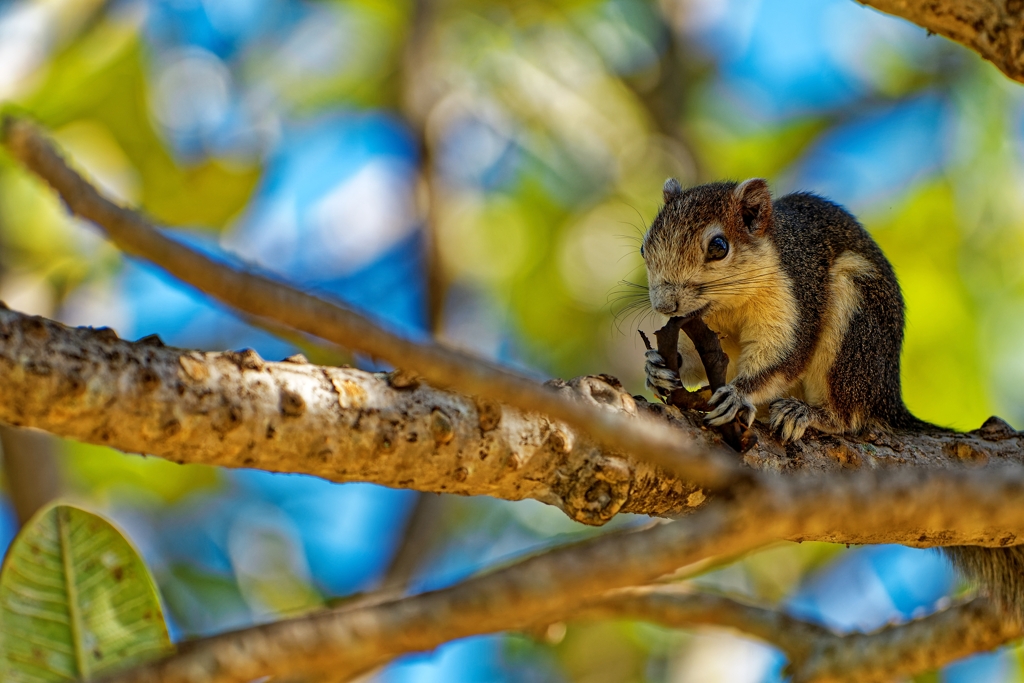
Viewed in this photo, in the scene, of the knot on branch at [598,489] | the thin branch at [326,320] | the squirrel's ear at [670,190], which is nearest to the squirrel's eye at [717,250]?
the squirrel's ear at [670,190]

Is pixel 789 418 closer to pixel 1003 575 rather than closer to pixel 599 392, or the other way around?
pixel 1003 575

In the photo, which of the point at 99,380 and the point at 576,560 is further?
the point at 99,380

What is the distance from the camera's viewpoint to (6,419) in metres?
1.49

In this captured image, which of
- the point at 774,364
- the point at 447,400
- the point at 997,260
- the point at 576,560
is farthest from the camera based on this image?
the point at 997,260

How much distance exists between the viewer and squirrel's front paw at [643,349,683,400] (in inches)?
97.7

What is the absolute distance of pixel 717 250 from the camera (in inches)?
131

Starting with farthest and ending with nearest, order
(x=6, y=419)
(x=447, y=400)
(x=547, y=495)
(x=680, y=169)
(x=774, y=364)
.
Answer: (x=680, y=169) → (x=774, y=364) → (x=547, y=495) → (x=447, y=400) → (x=6, y=419)

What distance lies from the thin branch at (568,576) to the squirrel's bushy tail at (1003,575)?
171 cm

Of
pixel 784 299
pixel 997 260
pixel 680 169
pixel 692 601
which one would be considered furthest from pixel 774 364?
pixel 680 169

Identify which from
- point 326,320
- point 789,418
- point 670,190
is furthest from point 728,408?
point 326,320

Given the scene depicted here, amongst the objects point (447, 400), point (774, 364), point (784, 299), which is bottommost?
point (447, 400)

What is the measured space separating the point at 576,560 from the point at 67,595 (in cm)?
110

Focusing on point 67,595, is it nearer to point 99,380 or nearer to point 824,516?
point 99,380

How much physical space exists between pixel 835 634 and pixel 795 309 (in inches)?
39.8
